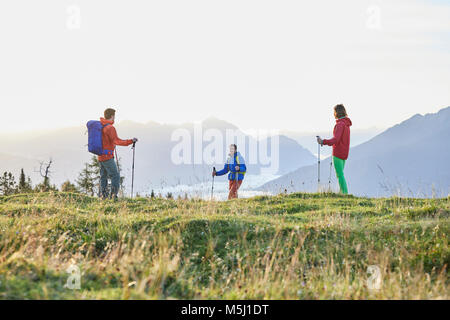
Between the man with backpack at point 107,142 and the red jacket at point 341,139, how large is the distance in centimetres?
695

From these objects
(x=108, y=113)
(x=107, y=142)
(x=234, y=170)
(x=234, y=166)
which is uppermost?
(x=108, y=113)

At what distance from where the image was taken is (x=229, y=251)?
843cm

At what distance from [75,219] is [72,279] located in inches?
202

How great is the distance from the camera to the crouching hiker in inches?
687

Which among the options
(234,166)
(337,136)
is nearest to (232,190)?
(234,166)

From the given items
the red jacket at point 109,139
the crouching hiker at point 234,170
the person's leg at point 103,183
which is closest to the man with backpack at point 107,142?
the red jacket at point 109,139

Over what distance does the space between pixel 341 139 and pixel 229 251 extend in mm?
8703

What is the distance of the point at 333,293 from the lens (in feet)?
18.5

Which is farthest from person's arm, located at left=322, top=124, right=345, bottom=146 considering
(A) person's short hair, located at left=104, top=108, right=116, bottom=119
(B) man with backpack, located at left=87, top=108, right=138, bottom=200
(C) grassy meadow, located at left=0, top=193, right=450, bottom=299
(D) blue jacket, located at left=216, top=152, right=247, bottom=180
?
(A) person's short hair, located at left=104, top=108, right=116, bottom=119

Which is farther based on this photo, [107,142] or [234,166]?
[234,166]

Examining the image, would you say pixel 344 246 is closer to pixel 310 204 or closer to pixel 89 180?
pixel 310 204

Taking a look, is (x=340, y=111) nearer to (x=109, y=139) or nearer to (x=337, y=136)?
(x=337, y=136)
